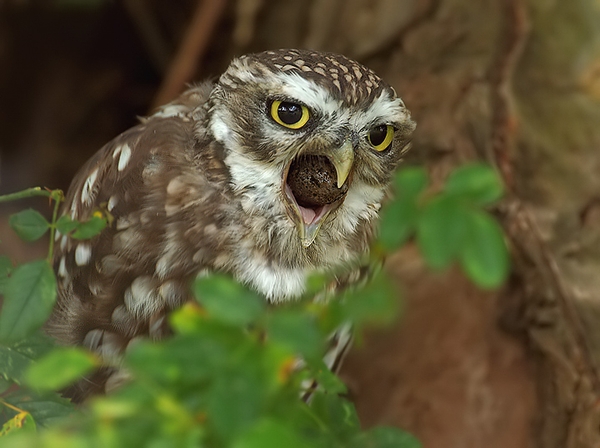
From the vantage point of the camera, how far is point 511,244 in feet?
9.23

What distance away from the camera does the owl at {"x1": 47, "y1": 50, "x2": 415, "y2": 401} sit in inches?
72.5

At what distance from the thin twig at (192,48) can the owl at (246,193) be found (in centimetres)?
229

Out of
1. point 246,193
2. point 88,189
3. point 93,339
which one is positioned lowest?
point 93,339

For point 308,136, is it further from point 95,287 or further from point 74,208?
point 74,208

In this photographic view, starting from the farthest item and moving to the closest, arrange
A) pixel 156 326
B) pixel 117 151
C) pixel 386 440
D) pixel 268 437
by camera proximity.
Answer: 1. pixel 117 151
2. pixel 156 326
3. pixel 386 440
4. pixel 268 437

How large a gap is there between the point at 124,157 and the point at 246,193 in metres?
0.44

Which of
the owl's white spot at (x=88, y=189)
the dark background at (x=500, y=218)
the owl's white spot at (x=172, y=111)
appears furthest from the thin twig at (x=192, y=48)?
the owl's white spot at (x=88, y=189)

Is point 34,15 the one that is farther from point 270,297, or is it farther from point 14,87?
point 270,297

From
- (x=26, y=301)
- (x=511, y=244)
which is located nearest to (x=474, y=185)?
(x=26, y=301)

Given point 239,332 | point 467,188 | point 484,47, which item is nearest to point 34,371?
point 239,332

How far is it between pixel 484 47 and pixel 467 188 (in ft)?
7.29

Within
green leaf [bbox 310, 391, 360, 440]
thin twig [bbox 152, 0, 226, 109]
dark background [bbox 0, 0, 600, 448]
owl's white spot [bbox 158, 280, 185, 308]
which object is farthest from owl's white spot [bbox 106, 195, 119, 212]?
thin twig [bbox 152, 0, 226, 109]

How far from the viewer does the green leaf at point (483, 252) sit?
0.97 meters

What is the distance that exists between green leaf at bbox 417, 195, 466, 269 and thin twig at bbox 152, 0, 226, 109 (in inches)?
139
